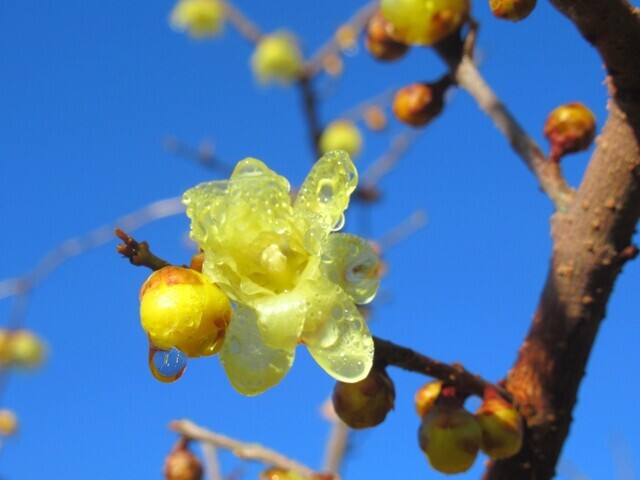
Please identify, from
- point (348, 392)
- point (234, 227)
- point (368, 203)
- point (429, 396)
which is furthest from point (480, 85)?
point (368, 203)

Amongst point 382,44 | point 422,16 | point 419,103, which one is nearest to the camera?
point 422,16

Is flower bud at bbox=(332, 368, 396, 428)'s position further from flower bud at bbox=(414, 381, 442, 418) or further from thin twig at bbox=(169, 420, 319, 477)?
thin twig at bbox=(169, 420, 319, 477)

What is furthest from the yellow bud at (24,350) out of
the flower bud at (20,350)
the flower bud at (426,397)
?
the flower bud at (426,397)

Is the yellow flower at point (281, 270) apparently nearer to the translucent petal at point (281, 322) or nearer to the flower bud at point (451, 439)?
the translucent petal at point (281, 322)

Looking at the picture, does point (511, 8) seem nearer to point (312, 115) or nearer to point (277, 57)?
point (312, 115)

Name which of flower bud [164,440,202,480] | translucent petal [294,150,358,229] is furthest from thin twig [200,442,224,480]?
translucent petal [294,150,358,229]

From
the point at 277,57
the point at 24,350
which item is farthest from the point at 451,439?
the point at 24,350
